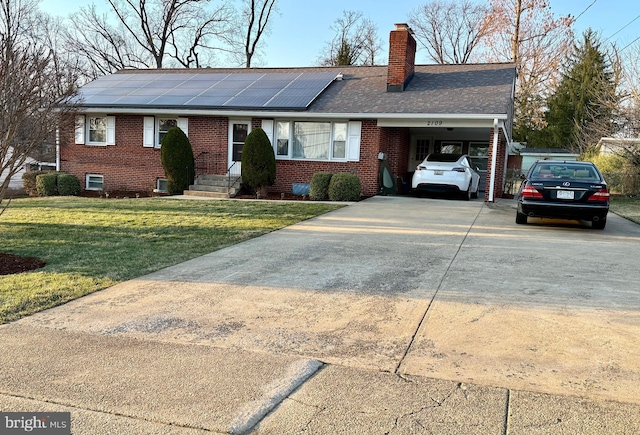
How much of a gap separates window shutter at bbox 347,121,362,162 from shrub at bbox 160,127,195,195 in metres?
5.51

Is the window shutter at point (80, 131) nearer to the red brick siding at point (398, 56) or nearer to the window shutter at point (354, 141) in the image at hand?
the window shutter at point (354, 141)

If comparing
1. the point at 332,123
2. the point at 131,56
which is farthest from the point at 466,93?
the point at 131,56

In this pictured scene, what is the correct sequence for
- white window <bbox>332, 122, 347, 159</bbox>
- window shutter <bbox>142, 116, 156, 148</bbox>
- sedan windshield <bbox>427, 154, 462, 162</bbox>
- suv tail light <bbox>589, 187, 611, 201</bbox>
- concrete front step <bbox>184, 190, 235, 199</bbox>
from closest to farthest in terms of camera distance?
suv tail light <bbox>589, 187, 611, 201</bbox>
concrete front step <bbox>184, 190, 235, 199</bbox>
sedan windshield <bbox>427, 154, 462, 162</bbox>
white window <bbox>332, 122, 347, 159</bbox>
window shutter <bbox>142, 116, 156, 148</bbox>

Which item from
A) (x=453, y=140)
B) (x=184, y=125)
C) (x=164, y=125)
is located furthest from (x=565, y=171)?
(x=164, y=125)

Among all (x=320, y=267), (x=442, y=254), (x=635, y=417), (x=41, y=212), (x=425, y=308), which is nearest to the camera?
(x=635, y=417)

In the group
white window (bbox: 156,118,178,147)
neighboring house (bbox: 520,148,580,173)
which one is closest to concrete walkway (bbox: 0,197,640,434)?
white window (bbox: 156,118,178,147)

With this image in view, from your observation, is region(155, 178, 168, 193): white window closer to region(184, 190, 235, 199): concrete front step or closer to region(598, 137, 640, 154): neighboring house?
region(184, 190, 235, 199): concrete front step

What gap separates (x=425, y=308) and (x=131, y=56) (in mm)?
41188

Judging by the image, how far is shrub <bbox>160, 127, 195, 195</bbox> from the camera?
1672cm

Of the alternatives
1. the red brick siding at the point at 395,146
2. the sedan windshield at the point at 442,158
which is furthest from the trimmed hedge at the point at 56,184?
the sedan windshield at the point at 442,158

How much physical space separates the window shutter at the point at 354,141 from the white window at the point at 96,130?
9.23 metres

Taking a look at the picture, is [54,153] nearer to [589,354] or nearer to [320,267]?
[320,267]

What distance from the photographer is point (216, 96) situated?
60.5 ft

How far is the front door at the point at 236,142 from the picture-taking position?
18.1 metres
